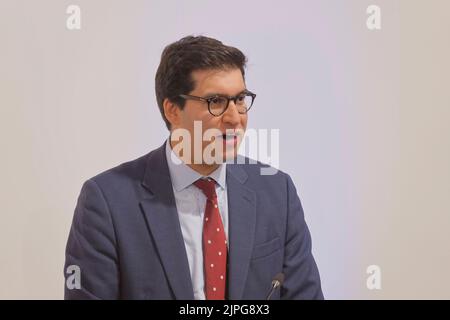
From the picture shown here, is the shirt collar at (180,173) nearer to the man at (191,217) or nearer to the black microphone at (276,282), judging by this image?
the man at (191,217)

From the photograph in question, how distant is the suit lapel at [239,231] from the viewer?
59.2 inches

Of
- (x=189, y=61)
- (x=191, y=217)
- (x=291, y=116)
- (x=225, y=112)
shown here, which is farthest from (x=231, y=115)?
(x=291, y=116)

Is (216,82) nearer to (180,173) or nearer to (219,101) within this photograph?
(219,101)

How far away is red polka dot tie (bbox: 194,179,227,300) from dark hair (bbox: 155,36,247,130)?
1.10ft

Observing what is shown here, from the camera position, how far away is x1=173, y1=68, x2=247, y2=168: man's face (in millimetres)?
1490

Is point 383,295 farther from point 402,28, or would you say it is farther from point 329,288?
point 402,28

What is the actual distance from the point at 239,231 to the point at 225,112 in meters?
0.34

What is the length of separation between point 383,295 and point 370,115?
26.3 inches

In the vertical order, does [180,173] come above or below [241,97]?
below

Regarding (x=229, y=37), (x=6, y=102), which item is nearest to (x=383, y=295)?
(x=229, y=37)

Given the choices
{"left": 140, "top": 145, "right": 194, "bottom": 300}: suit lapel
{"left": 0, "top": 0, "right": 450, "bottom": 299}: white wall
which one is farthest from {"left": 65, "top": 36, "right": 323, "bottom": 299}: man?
{"left": 0, "top": 0, "right": 450, "bottom": 299}: white wall

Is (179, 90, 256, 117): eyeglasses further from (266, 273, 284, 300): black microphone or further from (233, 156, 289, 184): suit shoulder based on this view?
(266, 273, 284, 300): black microphone

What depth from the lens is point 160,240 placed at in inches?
57.9
